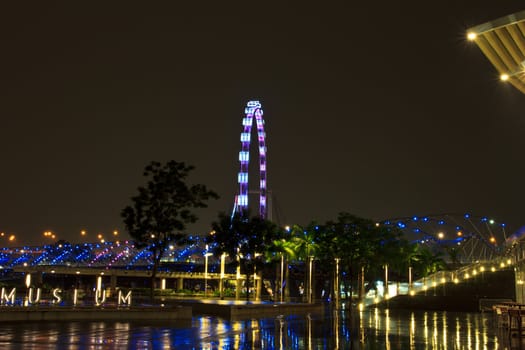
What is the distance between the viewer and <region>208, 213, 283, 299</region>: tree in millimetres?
61781

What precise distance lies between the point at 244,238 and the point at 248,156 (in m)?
44.9

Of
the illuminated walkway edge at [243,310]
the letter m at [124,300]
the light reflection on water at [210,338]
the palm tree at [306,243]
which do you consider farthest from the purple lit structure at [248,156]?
the light reflection on water at [210,338]

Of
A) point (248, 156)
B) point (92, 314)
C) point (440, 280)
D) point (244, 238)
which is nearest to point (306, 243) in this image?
point (244, 238)

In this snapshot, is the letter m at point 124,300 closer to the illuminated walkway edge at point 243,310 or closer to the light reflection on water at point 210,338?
the light reflection on water at point 210,338

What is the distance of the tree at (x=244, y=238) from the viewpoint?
61.8 m

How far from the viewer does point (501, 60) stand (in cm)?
1243

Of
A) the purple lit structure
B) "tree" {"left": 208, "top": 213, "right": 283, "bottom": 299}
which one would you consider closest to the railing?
"tree" {"left": 208, "top": 213, "right": 283, "bottom": 299}

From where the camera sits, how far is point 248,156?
349 feet

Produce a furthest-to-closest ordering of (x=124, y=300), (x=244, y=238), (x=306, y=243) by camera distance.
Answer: (x=306, y=243) → (x=244, y=238) → (x=124, y=300)

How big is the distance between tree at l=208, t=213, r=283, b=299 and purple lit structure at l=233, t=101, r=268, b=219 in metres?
37.0

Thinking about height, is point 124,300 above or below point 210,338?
above

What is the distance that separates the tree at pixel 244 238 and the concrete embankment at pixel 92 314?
96.4 feet

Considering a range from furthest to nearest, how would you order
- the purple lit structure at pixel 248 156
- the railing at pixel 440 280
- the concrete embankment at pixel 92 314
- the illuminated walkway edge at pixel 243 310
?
the purple lit structure at pixel 248 156, the railing at pixel 440 280, the illuminated walkway edge at pixel 243 310, the concrete embankment at pixel 92 314

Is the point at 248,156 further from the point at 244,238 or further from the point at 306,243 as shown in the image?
the point at 244,238
